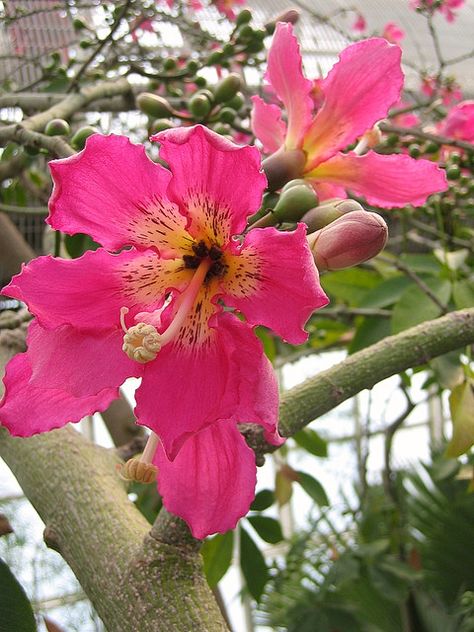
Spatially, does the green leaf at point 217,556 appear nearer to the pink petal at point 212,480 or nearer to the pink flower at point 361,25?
the pink petal at point 212,480

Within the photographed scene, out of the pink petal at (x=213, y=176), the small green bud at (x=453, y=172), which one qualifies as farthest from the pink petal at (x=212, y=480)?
the small green bud at (x=453, y=172)

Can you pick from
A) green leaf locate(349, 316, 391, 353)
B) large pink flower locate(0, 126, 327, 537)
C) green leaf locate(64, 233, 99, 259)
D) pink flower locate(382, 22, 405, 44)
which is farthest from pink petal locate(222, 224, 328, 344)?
pink flower locate(382, 22, 405, 44)

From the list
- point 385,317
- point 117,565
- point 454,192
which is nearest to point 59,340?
point 117,565

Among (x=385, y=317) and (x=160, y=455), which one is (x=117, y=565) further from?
(x=385, y=317)

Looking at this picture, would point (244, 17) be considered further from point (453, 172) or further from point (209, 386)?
point (209, 386)

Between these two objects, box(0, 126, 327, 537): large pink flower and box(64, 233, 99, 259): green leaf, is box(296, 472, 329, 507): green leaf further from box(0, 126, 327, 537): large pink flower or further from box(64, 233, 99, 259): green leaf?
box(0, 126, 327, 537): large pink flower

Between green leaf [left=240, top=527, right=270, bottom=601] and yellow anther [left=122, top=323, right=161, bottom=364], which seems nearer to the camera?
yellow anther [left=122, top=323, right=161, bottom=364]
